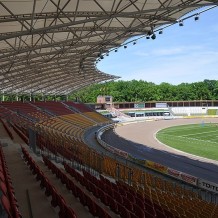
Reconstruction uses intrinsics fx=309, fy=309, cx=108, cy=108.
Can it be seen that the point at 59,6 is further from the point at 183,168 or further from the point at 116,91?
the point at 116,91

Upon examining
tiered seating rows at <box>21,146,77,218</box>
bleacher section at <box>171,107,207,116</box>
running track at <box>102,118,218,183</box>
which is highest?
tiered seating rows at <box>21,146,77,218</box>

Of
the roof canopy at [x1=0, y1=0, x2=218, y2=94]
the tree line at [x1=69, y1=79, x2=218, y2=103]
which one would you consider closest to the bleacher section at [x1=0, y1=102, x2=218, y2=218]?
the roof canopy at [x1=0, y1=0, x2=218, y2=94]

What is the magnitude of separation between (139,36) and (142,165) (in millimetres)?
11976

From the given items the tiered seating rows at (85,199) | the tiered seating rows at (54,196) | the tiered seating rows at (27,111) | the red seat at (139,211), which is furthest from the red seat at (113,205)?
the tiered seating rows at (27,111)

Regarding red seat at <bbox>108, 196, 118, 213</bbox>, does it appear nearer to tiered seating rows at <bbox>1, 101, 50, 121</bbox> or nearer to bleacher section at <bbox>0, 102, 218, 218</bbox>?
bleacher section at <bbox>0, 102, 218, 218</bbox>

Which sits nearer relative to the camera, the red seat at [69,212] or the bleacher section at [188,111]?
the red seat at [69,212]

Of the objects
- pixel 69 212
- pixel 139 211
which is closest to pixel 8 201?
pixel 69 212

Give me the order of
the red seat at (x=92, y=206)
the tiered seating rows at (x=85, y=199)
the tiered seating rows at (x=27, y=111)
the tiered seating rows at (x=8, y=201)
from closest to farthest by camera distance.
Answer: the tiered seating rows at (x=8, y=201) < the tiered seating rows at (x=85, y=199) < the red seat at (x=92, y=206) < the tiered seating rows at (x=27, y=111)

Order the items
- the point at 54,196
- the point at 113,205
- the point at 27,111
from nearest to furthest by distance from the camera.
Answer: the point at 54,196, the point at 113,205, the point at 27,111

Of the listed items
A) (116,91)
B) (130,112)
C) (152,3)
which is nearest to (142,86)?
(116,91)

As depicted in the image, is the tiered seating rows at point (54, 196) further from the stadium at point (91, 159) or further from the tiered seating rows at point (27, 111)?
the tiered seating rows at point (27, 111)

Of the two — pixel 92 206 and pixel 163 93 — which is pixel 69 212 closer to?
pixel 92 206

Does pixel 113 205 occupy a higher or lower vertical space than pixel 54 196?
lower

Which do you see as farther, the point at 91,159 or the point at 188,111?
the point at 188,111
